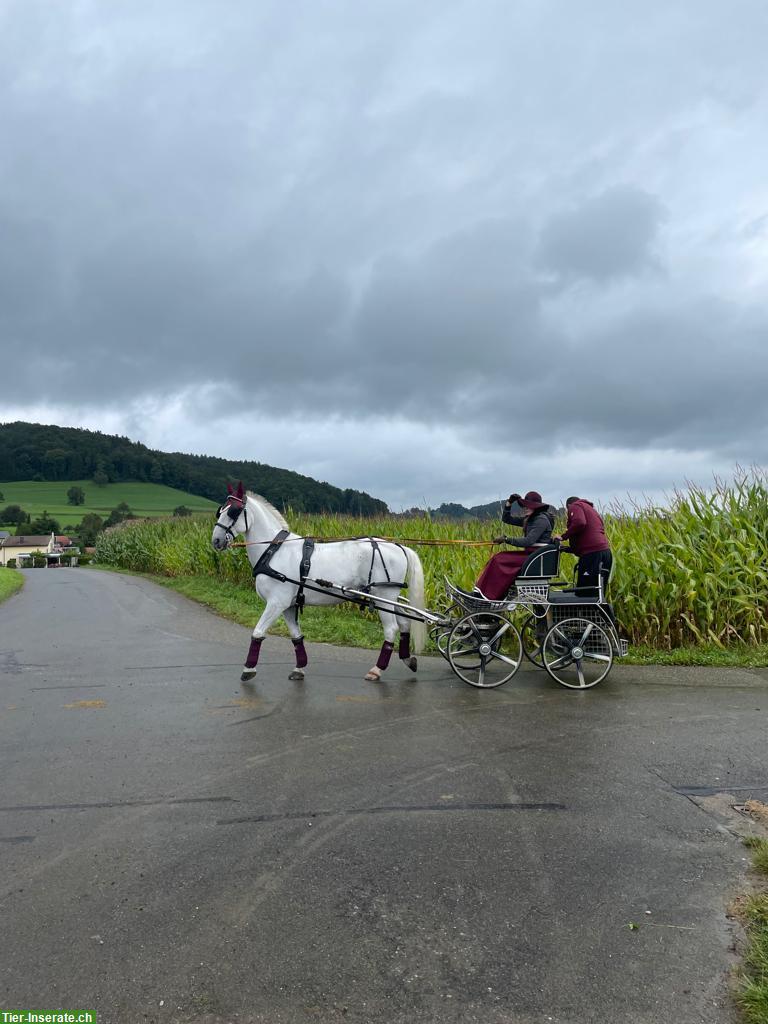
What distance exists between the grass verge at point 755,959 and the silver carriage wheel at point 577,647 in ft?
13.5

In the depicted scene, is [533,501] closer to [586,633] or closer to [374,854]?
[586,633]

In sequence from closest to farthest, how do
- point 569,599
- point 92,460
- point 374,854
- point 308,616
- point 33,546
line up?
point 374,854
point 569,599
point 308,616
point 33,546
point 92,460

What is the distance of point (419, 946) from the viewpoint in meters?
2.88

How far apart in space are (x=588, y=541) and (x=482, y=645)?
5.93 ft

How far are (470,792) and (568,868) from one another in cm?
108

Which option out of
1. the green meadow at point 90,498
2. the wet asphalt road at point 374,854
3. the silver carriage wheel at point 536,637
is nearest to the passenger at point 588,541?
the silver carriage wheel at point 536,637

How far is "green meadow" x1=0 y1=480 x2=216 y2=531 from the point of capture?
298 ft

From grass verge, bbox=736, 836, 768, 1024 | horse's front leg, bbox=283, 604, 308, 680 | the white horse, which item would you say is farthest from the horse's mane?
grass verge, bbox=736, 836, 768, 1024

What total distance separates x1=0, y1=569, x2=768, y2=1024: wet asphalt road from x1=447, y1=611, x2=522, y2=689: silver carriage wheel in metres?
0.51

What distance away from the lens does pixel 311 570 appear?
827 cm

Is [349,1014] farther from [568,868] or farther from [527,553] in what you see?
[527,553]

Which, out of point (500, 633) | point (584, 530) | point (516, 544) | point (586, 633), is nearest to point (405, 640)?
point (500, 633)

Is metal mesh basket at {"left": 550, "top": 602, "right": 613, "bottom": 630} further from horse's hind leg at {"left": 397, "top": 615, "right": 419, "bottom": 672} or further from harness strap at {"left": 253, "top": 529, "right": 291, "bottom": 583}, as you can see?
harness strap at {"left": 253, "top": 529, "right": 291, "bottom": 583}

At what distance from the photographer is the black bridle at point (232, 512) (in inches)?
337
